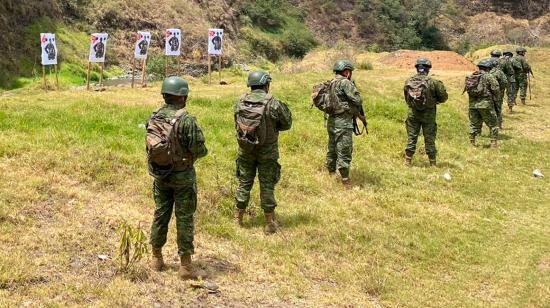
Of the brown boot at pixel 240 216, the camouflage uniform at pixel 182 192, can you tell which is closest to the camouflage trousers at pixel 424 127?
the brown boot at pixel 240 216

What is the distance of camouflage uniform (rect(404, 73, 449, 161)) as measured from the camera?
11883 millimetres

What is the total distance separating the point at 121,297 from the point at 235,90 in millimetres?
12606

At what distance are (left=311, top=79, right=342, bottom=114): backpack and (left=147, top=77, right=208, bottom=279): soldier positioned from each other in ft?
14.1

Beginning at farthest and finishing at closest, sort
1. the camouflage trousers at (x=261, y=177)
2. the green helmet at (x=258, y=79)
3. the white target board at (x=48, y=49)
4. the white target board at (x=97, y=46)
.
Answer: the white target board at (x=97, y=46)
the white target board at (x=48, y=49)
the camouflage trousers at (x=261, y=177)
the green helmet at (x=258, y=79)

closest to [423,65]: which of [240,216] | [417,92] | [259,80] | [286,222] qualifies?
[417,92]

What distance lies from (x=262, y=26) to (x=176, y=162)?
46.9m

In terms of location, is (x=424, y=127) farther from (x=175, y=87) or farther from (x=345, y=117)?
(x=175, y=87)

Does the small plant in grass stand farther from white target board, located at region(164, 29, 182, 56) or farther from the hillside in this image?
the hillside

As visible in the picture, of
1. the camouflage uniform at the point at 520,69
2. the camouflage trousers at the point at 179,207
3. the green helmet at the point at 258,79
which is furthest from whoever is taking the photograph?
the camouflage uniform at the point at 520,69

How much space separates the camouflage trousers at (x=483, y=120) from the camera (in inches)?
567

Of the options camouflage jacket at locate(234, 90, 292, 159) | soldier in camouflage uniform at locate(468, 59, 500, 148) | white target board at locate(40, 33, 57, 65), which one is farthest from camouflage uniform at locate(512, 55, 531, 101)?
white target board at locate(40, 33, 57, 65)

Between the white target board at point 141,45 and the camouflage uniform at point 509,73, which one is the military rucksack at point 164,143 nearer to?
the white target board at point 141,45

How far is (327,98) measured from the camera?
10.3 m

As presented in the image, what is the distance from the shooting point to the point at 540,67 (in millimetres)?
29234
